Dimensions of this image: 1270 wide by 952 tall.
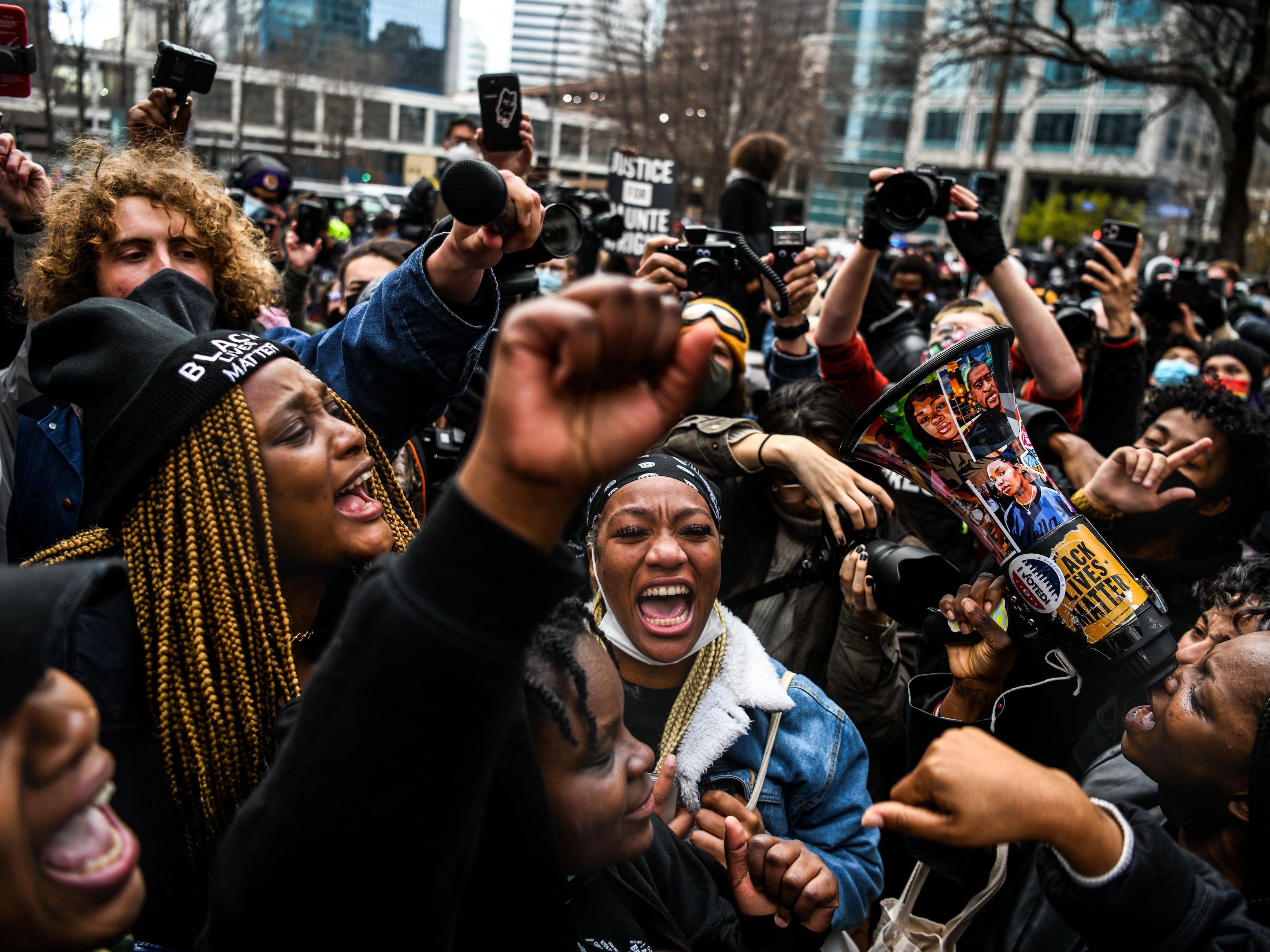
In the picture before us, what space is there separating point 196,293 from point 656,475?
121cm

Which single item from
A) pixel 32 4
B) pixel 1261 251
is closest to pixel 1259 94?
pixel 32 4

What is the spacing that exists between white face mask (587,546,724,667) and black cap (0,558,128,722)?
1.37 m

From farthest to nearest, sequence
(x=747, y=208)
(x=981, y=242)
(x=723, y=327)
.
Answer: (x=747, y=208)
(x=723, y=327)
(x=981, y=242)

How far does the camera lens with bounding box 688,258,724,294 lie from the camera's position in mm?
3176

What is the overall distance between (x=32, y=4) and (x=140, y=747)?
34.4 ft

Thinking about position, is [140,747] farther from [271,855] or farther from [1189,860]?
[1189,860]

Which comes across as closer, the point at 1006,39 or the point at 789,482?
the point at 789,482

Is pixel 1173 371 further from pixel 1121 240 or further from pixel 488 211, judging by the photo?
pixel 488 211

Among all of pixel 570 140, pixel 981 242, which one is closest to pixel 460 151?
pixel 981 242

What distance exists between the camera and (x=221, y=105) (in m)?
49.1

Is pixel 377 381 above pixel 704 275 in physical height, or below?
below

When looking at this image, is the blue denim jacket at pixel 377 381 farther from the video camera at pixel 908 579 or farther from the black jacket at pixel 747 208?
the black jacket at pixel 747 208

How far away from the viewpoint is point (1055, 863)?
1263mm

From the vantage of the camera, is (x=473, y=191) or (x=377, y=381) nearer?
(x=473, y=191)
